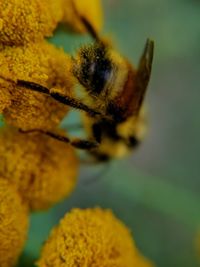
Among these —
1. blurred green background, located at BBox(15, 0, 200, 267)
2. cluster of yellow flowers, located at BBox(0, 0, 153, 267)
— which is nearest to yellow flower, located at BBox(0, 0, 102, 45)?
cluster of yellow flowers, located at BBox(0, 0, 153, 267)

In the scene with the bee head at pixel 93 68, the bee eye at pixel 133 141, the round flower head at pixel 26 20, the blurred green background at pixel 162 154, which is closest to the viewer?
the round flower head at pixel 26 20

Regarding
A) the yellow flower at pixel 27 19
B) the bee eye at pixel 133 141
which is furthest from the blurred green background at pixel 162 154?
the yellow flower at pixel 27 19

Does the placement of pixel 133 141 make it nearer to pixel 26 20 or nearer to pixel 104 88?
pixel 104 88

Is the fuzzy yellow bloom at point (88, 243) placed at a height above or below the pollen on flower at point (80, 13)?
below

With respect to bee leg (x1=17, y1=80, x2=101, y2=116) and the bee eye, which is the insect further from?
the bee eye

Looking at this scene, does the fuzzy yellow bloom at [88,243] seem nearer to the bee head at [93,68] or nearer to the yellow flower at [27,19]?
the bee head at [93,68]

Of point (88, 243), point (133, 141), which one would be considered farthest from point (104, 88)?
point (133, 141)

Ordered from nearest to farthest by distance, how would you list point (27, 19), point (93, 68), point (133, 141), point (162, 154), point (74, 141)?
point (27, 19)
point (93, 68)
point (74, 141)
point (133, 141)
point (162, 154)
